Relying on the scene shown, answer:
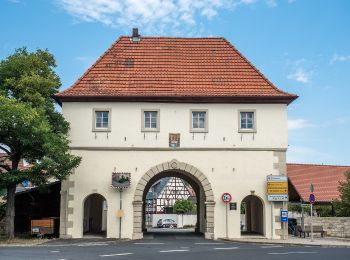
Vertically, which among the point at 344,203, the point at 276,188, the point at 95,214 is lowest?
the point at 95,214

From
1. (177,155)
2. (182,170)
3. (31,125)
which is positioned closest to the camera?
(31,125)

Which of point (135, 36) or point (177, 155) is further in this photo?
point (135, 36)

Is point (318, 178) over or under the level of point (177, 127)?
under

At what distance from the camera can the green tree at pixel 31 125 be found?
73.6 ft

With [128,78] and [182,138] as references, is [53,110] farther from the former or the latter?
[182,138]

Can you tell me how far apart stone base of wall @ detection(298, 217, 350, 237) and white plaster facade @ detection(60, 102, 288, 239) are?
17.6ft

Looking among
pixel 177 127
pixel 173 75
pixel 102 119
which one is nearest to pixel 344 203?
pixel 177 127

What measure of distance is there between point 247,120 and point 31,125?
10.8 m

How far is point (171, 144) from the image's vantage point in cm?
2634

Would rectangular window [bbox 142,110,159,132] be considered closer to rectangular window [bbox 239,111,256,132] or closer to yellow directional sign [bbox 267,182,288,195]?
rectangular window [bbox 239,111,256,132]

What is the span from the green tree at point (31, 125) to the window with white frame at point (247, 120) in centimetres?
840

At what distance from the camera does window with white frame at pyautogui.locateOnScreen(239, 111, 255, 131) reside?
87.7 feet

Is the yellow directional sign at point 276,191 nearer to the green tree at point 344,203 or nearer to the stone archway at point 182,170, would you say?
the stone archway at point 182,170

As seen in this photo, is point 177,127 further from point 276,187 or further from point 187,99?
point 276,187
